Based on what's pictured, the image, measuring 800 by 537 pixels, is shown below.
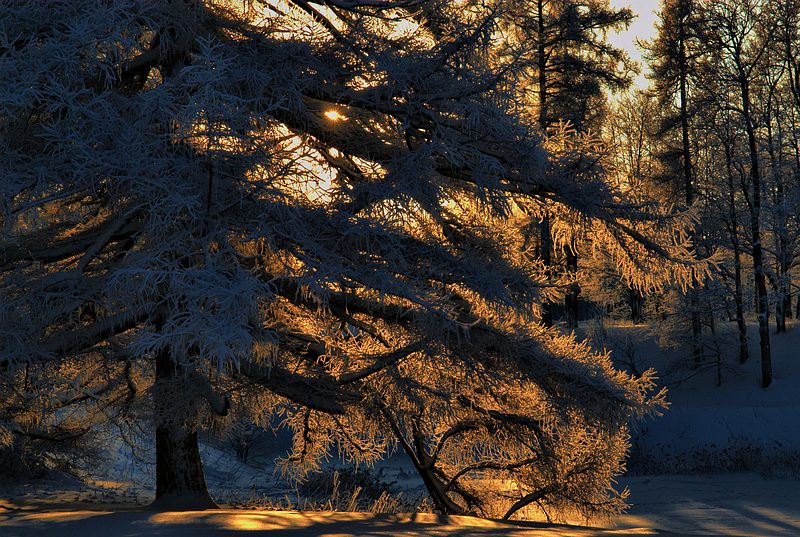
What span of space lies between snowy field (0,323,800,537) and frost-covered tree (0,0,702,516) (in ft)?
3.72

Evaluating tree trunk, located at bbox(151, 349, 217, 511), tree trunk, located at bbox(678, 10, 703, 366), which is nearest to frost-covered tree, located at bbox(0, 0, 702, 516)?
tree trunk, located at bbox(151, 349, 217, 511)

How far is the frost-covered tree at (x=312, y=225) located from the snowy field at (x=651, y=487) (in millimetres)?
1134

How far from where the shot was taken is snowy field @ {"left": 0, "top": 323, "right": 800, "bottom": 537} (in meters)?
6.58

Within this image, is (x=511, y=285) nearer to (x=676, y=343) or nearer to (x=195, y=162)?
(x=195, y=162)

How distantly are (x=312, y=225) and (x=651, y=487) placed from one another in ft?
42.4

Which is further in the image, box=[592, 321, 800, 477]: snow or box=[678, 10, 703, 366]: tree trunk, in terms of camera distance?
box=[678, 10, 703, 366]: tree trunk

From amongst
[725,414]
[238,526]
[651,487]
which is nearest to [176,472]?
[238,526]

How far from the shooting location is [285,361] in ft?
28.3

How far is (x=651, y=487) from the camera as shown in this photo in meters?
17.1

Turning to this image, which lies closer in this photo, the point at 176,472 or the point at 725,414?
the point at 176,472

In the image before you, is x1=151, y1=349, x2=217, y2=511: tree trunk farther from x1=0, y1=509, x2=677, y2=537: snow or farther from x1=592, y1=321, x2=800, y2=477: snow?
x1=592, y1=321, x2=800, y2=477: snow

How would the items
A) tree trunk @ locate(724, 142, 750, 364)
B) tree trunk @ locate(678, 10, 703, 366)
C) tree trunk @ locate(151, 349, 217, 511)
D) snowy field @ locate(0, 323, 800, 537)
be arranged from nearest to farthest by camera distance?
snowy field @ locate(0, 323, 800, 537)
tree trunk @ locate(151, 349, 217, 511)
tree trunk @ locate(724, 142, 750, 364)
tree trunk @ locate(678, 10, 703, 366)

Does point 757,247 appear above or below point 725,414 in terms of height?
above

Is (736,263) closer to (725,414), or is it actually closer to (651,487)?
(725,414)
